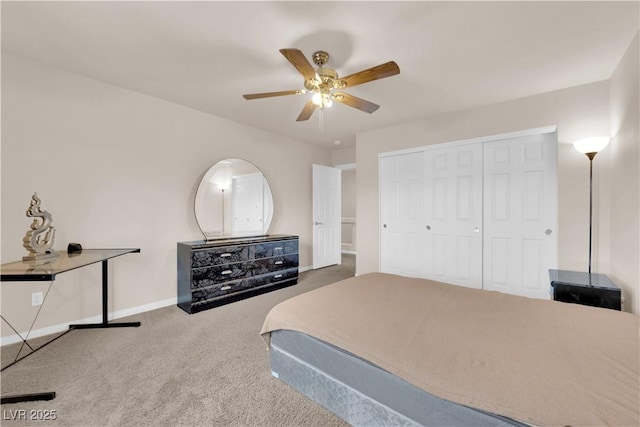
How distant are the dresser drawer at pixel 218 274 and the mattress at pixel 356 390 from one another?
5.63 ft

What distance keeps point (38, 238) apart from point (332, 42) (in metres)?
2.99

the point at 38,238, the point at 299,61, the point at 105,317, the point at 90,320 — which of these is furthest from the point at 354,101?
the point at 90,320

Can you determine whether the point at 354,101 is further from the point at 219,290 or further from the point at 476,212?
the point at 219,290

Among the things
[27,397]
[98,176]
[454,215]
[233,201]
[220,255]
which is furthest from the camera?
[233,201]

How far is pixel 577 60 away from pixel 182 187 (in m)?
4.39

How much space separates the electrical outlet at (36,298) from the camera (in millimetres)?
2480

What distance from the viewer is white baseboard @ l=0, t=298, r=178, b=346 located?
2.38m

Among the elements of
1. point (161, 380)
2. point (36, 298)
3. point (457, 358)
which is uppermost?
point (457, 358)

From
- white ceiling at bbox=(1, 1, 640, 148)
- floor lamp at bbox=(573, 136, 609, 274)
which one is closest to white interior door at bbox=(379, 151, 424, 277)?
white ceiling at bbox=(1, 1, 640, 148)

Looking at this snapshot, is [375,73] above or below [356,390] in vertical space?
above

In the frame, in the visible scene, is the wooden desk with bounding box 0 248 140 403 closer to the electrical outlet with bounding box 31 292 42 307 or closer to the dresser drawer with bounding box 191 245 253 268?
the electrical outlet with bounding box 31 292 42 307

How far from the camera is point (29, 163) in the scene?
2.46 meters

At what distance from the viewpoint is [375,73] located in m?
1.98

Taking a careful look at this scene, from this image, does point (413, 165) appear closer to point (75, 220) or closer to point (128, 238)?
point (128, 238)
